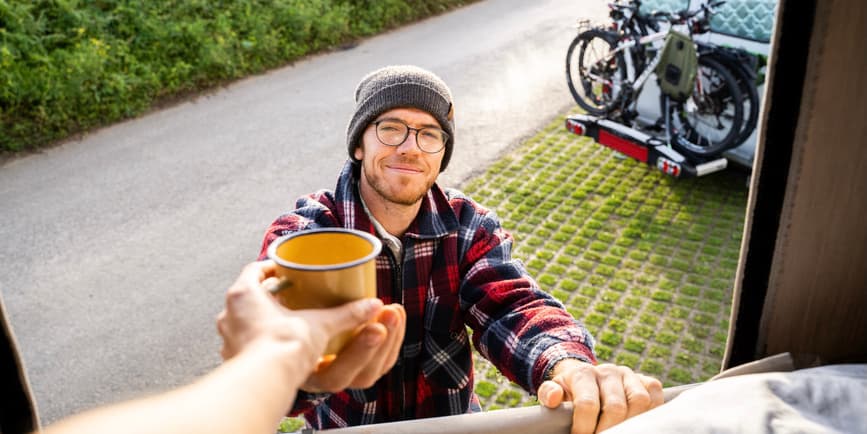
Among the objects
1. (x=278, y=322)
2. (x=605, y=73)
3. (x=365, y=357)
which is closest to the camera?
(x=278, y=322)

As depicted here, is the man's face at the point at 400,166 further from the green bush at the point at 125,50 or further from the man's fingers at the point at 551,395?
the green bush at the point at 125,50

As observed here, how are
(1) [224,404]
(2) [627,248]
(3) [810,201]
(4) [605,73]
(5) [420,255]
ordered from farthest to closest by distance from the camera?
(4) [605,73] → (2) [627,248] → (5) [420,255] → (3) [810,201] → (1) [224,404]

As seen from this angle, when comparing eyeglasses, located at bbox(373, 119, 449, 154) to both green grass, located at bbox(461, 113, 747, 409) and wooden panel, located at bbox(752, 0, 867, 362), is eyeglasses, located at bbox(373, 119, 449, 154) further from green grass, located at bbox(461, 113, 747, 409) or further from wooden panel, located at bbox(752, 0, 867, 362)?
green grass, located at bbox(461, 113, 747, 409)

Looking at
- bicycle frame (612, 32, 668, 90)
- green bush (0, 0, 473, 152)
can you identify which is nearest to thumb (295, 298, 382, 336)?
bicycle frame (612, 32, 668, 90)

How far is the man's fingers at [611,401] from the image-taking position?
4.80ft

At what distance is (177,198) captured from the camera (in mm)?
6426

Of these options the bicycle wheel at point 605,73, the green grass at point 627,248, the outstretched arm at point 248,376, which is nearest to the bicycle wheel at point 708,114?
the green grass at point 627,248

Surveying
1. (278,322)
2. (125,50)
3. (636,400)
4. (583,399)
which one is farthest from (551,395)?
(125,50)

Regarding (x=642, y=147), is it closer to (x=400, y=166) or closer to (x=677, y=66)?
(x=677, y=66)

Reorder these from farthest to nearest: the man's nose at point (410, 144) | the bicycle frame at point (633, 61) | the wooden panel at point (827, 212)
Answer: the bicycle frame at point (633, 61)
the man's nose at point (410, 144)
the wooden panel at point (827, 212)

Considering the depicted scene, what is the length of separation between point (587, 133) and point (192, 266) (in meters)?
3.72

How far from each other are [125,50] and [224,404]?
9.40m

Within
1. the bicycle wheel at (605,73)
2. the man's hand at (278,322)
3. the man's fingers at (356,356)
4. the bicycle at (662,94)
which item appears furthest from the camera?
the bicycle wheel at (605,73)

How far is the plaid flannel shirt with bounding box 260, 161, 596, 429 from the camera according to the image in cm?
205
